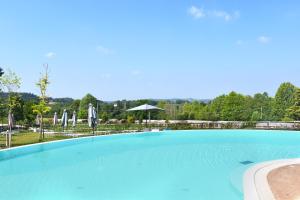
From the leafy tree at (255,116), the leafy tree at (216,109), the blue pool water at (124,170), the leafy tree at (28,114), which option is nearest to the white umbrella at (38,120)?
the leafy tree at (28,114)

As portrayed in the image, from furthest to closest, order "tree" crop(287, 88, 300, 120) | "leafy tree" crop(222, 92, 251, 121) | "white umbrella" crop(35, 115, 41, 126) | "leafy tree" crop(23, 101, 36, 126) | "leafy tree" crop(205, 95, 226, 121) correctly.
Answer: "leafy tree" crop(205, 95, 226, 121)
"leafy tree" crop(222, 92, 251, 121)
"tree" crop(287, 88, 300, 120)
"leafy tree" crop(23, 101, 36, 126)
"white umbrella" crop(35, 115, 41, 126)

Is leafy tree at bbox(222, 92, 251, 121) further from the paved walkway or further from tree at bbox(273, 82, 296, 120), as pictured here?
the paved walkway

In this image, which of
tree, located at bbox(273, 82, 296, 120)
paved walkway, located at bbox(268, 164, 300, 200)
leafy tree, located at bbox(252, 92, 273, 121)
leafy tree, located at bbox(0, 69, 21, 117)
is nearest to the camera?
paved walkway, located at bbox(268, 164, 300, 200)

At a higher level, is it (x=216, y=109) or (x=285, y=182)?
(x=216, y=109)

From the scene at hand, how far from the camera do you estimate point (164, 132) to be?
81.4 ft

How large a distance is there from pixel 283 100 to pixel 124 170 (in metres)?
26.2

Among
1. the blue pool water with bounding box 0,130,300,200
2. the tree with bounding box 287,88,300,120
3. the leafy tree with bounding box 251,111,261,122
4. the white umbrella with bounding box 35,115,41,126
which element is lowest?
the blue pool water with bounding box 0,130,300,200

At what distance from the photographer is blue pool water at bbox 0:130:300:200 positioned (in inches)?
343

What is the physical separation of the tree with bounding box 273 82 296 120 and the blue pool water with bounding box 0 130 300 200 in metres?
13.9

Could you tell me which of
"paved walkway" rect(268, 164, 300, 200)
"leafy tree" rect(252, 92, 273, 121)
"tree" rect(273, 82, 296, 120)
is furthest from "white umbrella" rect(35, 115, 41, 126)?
"paved walkway" rect(268, 164, 300, 200)

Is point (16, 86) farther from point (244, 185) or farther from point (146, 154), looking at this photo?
point (244, 185)

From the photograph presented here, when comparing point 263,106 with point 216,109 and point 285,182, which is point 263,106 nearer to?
point 216,109

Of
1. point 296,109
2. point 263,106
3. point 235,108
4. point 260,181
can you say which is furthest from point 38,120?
point 260,181

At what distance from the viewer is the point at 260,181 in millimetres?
8773
